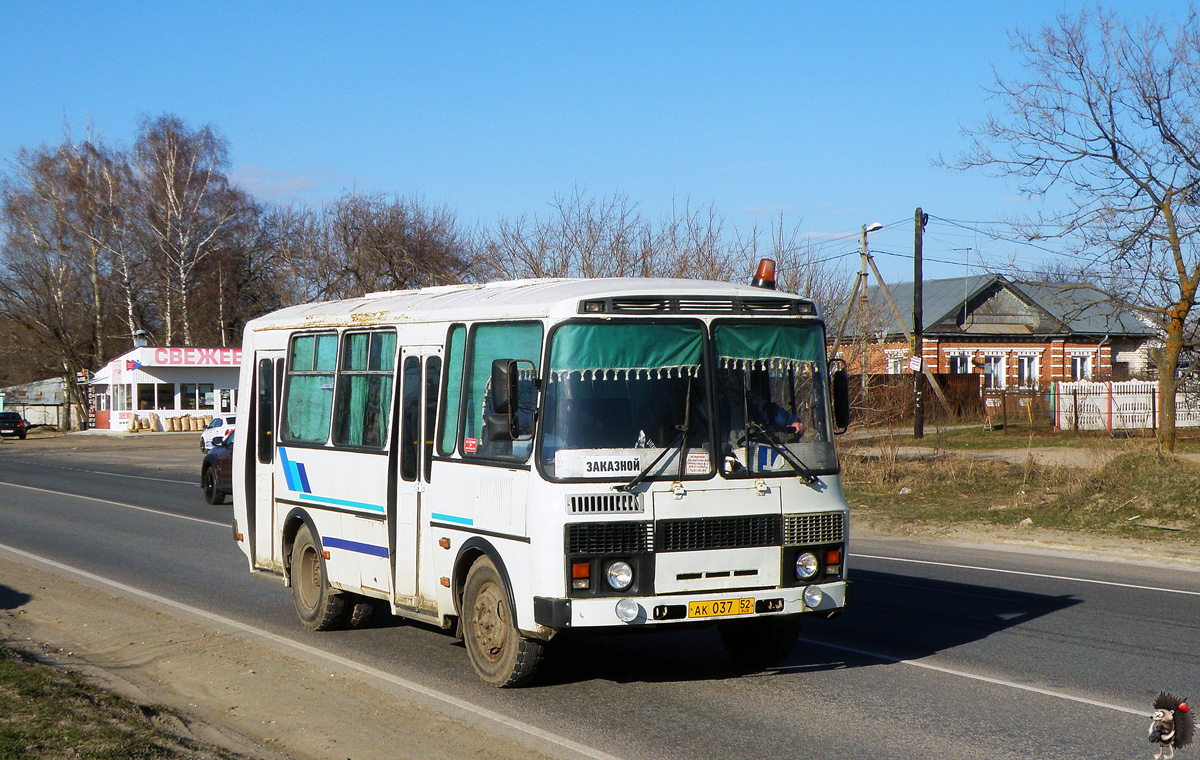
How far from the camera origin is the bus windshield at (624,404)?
23.5 feet

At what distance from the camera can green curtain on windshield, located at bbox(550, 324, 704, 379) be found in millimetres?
7273

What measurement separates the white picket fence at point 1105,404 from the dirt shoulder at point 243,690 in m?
34.5

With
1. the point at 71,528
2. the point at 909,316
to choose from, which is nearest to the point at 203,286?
the point at 909,316

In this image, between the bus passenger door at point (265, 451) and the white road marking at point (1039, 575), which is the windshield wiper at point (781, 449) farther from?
the white road marking at point (1039, 575)

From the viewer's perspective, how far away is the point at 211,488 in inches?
925

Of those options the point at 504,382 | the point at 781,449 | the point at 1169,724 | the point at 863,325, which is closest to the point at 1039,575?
the point at 781,449

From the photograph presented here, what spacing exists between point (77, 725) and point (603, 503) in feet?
10.1

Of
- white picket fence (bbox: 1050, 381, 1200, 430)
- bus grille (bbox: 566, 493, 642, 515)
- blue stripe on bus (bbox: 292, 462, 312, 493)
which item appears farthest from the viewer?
white picket fence (bbox: 1050, 381, 1200, 430)

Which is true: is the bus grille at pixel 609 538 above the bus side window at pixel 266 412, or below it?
below

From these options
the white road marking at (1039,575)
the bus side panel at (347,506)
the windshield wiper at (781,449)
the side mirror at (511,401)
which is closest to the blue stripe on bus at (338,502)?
the bus side panel at (347,506)

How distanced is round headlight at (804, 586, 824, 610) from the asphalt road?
56 centimetres

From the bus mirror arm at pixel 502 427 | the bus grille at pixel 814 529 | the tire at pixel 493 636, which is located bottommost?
the tire at pixel 493 636

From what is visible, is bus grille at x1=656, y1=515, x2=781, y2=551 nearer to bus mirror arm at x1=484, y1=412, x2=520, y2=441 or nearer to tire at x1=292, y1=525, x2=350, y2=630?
bus mirror arm at x1=484, y1=412, x2=520, y2=441

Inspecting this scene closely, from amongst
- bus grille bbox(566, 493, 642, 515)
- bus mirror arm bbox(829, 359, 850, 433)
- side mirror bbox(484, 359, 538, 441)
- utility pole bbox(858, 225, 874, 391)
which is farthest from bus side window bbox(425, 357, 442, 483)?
utility pole bbox(858, 225, 874, 391)
